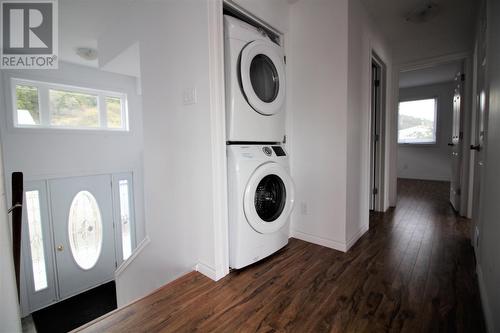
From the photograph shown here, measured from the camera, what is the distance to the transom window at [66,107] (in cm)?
332

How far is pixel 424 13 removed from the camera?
2.23m

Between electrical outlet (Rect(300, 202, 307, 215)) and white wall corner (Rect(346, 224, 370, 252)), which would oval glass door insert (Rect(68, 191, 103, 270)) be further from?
white wall corner (Rect(346, 224, 370, 252))

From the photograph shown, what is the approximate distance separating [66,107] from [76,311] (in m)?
3.27

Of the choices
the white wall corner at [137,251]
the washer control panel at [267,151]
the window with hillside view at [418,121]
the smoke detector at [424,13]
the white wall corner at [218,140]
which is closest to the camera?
the white wall corner at [218,140]

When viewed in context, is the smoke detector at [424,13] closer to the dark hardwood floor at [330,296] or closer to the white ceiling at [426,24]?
the white ceiling at [426,24]

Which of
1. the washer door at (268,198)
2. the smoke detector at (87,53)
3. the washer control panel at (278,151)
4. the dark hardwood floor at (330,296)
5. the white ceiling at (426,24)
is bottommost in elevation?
the dark hardwood floor at (330,296)

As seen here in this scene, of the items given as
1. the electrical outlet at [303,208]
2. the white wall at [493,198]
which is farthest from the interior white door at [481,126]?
the electrical outlet at [303,208]

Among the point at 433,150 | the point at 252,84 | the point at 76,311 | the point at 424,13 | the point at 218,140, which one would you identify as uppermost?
the point at 424,13

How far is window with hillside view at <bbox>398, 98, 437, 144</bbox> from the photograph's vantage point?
555 centimetres

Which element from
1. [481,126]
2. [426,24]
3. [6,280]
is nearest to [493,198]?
[481,126]

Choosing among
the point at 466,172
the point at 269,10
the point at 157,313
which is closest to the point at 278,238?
the point at 157,313

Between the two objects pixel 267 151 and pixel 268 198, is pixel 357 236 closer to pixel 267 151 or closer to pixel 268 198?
pixel 268 198

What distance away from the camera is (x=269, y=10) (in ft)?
6.27

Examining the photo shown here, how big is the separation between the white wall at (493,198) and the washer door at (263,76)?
126 centimetres
